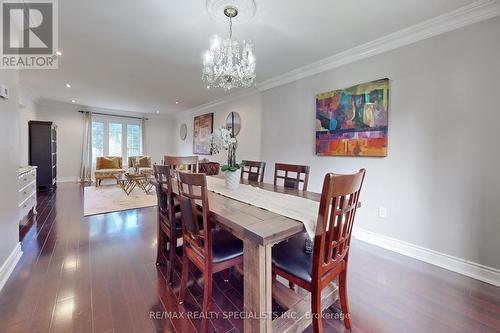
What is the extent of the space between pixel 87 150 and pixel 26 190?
4.59 m

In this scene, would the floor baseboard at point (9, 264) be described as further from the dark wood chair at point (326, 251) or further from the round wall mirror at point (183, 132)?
the round wall mirror at point (183, 132)

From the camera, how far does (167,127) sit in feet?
28.3

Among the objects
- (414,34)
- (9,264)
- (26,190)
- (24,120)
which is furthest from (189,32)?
(24,120)

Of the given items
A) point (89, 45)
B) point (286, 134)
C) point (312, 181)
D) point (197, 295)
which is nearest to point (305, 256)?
point (197, 295)

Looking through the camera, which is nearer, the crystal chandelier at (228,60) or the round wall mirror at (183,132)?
the crystal chandelier at (228,60)

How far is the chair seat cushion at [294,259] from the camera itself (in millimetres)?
1216

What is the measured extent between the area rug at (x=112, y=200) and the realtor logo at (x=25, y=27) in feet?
8.00

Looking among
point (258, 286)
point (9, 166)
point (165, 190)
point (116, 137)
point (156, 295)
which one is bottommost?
point (156, 295)

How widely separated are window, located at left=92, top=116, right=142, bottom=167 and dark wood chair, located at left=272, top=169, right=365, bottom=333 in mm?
7881

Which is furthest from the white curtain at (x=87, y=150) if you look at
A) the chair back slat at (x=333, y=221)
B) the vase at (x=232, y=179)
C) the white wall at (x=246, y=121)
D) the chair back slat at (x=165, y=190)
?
the chair back slat at (x=333, y=221)

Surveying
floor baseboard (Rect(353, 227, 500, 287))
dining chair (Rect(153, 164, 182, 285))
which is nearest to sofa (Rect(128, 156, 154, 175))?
dining chair (Rect(153, 164, 182, 285))

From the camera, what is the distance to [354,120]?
2789mm

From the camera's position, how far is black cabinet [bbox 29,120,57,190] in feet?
16.6

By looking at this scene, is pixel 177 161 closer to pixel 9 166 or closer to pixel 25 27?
pixel 9 166
